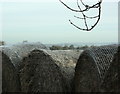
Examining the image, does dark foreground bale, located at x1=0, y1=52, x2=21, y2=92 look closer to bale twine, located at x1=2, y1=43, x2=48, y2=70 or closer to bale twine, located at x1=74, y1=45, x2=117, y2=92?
bale twine, located at x1=2, y1=43, x2=48, y2=70

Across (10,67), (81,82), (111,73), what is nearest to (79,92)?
(81,82)

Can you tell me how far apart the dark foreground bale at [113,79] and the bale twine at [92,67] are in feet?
2.99

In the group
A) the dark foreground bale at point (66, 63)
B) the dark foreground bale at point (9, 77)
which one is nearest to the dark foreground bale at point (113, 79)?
the dark foreground bale at point (66, 63)

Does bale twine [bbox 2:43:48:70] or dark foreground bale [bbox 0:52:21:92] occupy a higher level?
bale twine [bbox 2:43:48:70]

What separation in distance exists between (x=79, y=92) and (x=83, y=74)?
0.50 ft

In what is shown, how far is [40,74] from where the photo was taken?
11.1 ft

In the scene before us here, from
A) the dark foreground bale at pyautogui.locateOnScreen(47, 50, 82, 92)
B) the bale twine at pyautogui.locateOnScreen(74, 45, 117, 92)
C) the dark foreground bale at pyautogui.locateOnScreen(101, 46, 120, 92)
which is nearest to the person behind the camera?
the dark foreground bale at pyautogui.locateOnScreen(101, 46, 120, 92)

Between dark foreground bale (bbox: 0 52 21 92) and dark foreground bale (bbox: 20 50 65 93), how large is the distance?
0.12m

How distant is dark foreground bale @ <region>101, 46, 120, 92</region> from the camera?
1781mm

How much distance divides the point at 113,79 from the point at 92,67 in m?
1.15

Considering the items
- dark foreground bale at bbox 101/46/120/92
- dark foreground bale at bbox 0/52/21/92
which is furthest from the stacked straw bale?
dark foreground bale at bbox 101/46/120/92

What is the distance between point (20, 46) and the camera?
3.87 meters

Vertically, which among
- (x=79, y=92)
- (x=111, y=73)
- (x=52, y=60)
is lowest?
(x=79, y=92)

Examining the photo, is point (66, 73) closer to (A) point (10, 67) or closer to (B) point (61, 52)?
(B) point (61, 52)
